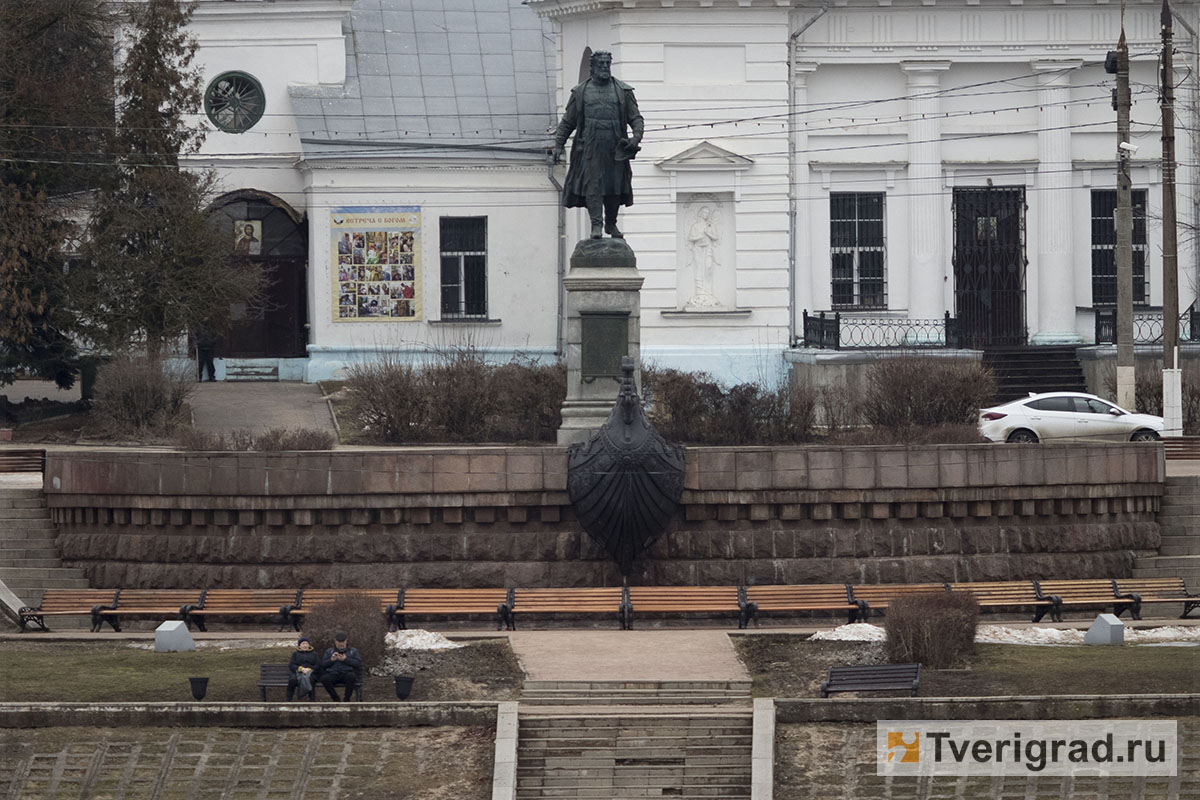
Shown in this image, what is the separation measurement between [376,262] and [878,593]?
64.5ft

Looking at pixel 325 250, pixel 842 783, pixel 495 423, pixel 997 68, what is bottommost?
pixel 842 783

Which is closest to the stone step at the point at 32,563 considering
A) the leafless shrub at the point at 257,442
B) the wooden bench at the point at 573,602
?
the leafless shrub at the point at 257,442

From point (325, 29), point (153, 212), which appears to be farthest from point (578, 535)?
point (325, 29)

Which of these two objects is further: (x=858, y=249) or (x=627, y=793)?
(x=858, y=249)

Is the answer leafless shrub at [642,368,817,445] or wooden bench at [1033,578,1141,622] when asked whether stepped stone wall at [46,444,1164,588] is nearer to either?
wooden bench at [1033,578,1141,622]

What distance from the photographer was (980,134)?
43.2 m

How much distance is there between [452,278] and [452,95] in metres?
3.83

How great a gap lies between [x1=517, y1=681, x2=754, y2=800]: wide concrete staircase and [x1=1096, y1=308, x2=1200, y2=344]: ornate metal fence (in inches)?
847

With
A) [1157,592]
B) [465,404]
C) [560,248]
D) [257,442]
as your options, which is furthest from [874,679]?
[560,248]

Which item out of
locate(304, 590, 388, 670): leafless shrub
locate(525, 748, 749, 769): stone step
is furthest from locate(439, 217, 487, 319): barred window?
locate(525, 748, 749, 769): stone step

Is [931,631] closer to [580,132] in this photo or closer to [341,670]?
[341,670]

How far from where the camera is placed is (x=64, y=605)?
1058 inches

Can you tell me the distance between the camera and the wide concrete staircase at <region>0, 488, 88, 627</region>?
28.3 m

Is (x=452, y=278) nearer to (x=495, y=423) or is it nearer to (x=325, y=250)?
(x=325, y=250)
